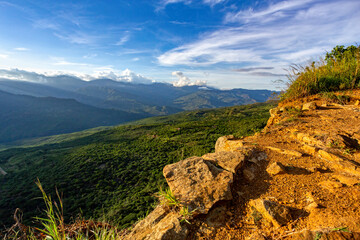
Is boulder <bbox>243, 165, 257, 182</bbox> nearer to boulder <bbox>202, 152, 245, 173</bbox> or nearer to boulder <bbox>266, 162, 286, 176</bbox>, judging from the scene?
boulder <bbox>202, 152, 245, 173</bbox>

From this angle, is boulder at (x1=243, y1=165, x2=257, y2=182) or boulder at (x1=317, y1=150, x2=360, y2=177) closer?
boulder at (x1=317, y1=150, x2=360, y2=177)

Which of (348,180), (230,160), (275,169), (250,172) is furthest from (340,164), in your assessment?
(230,160)

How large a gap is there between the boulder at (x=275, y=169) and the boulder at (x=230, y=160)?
675mm

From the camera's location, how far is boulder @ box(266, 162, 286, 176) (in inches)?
161

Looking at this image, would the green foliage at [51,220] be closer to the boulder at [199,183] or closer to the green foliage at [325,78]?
the boulder at [199,183]

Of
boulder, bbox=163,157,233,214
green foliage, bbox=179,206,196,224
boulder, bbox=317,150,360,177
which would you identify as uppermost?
boulder, bbox=317,150,360,177

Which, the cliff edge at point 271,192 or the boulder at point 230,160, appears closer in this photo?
the cliff edge at point 271,192

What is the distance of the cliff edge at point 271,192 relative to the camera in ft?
9.33

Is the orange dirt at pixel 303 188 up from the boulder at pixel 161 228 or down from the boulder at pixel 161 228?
up

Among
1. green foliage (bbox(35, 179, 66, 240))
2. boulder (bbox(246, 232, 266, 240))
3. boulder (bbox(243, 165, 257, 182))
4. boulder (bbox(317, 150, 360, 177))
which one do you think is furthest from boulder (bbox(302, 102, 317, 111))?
green foliage (bbox(35, 179, 66, 240))

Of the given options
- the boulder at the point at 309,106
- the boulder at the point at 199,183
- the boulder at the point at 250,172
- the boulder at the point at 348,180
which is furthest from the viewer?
the boulder at the point at 309,106

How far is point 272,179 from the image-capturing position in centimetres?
404

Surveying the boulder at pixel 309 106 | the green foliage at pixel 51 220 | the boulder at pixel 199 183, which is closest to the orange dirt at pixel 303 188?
the boulder at pixel 199 183

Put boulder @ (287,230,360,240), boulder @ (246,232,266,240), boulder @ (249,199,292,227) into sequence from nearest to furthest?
1. boulder @ (287,230,360,240)
2. boulder @ (246,232,266,240)
3. boulder @ (249,199,292,227)
